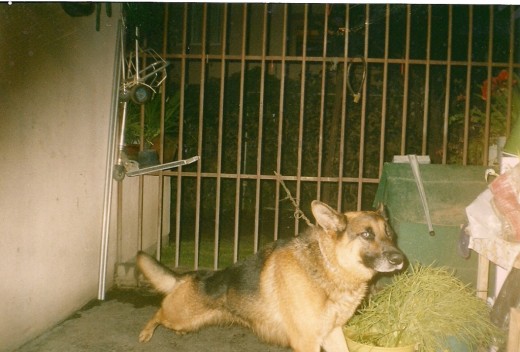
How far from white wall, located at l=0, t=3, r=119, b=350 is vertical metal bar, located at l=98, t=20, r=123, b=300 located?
0.09m

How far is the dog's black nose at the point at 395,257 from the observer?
2.89 m

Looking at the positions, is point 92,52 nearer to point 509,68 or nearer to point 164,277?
point 164,277

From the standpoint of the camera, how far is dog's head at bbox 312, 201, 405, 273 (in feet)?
9.62

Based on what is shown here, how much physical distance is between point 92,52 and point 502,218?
4.12m

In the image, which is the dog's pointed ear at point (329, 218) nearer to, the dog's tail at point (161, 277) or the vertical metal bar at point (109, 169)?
the dog's tail at point (161, 277)

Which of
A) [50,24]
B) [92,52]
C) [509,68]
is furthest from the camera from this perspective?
[509,68]

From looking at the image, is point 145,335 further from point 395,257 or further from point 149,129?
point 149,129

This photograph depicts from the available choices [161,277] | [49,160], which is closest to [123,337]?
[161,277]

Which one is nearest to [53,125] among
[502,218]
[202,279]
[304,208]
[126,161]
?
[126,161]

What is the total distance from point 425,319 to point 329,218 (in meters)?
1.10

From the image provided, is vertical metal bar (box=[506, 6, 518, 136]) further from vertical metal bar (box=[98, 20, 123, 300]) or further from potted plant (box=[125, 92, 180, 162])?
vertical metal bar (box=[98, 20, 123, 300])

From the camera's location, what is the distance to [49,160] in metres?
3.62

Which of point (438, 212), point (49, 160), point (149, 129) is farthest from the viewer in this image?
point (149, 129)

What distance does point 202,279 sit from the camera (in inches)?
142
